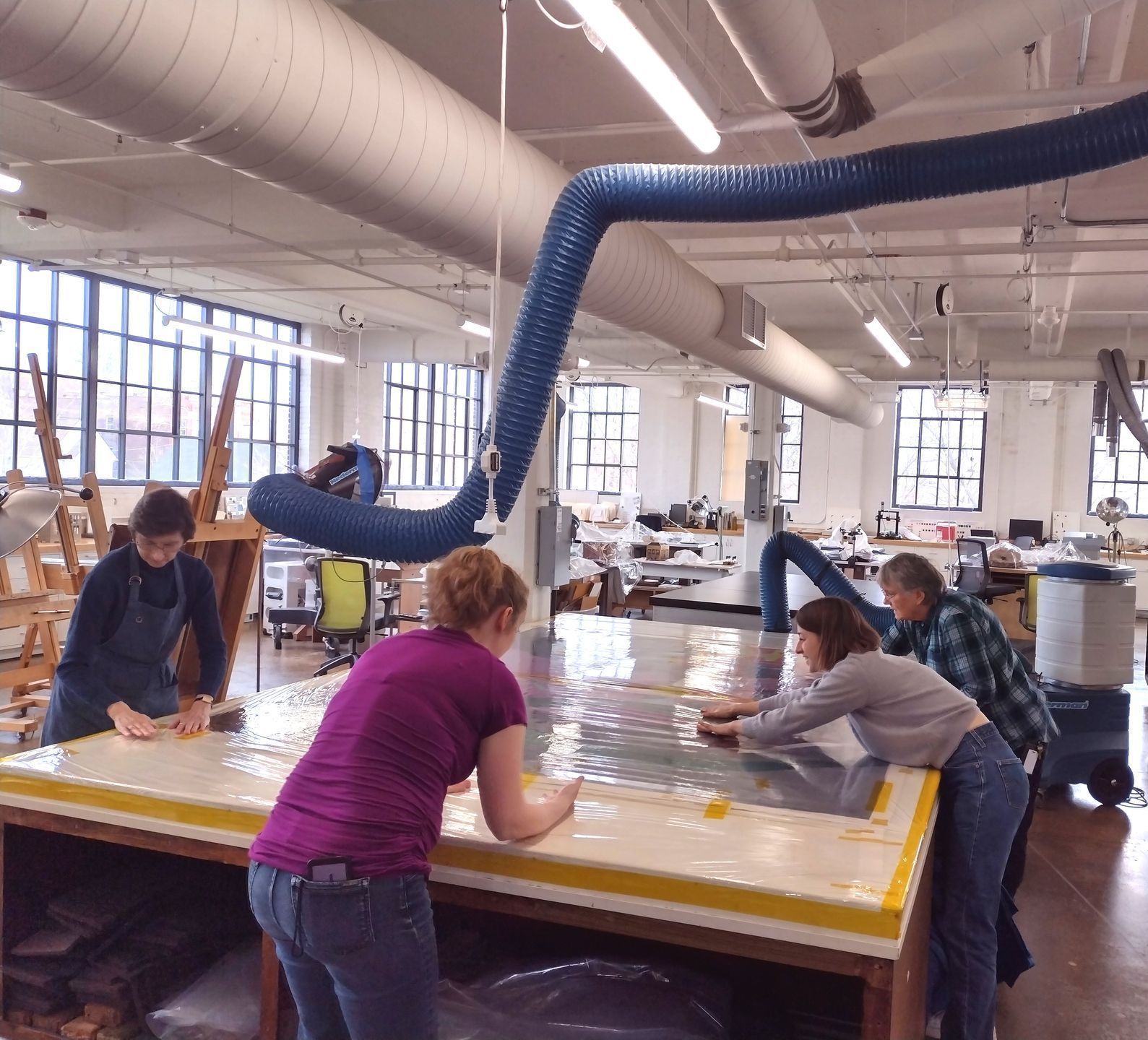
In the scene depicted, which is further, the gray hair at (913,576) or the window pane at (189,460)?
the window pane at (189,460)

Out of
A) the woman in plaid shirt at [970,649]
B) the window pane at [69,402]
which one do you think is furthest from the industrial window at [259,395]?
the woman in plaid shirt at [970,649]

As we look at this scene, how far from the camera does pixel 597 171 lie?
266cm

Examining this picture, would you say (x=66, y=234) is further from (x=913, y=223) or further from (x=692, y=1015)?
(x=692, y=1015)

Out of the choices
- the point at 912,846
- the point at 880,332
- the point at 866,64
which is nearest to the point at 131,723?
the point at 912,846

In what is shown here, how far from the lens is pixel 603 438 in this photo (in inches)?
653

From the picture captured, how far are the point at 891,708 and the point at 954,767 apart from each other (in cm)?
21

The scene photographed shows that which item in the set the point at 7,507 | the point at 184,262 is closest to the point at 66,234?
the point at 184,262

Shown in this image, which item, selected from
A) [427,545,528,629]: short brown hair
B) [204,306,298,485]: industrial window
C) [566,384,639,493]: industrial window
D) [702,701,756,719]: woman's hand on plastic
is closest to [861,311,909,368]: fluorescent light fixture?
[702,701,756,719]: woman's hand on plastic

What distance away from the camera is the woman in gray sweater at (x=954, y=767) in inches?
91.8

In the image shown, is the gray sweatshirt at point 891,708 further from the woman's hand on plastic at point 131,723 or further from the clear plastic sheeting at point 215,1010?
the woman's hand on plastic at point 131,723

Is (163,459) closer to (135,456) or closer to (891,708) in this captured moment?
(135,456)

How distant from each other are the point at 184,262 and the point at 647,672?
660cm

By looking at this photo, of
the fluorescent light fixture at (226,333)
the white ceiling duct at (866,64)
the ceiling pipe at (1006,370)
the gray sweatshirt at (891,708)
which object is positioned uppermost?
the ceiling pipe at (1006,370)

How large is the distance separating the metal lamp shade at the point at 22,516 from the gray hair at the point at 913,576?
119 inches
